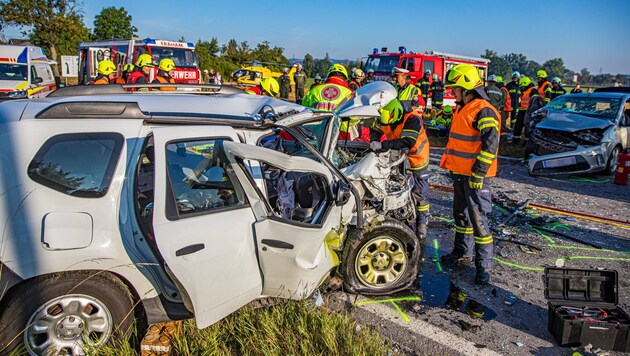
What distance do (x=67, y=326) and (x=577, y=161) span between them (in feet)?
28.9

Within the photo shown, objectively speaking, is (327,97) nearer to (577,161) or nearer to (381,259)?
(381,259)

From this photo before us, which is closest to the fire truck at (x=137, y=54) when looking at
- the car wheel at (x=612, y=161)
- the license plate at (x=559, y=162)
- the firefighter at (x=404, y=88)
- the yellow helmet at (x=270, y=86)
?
the yellow helmet at (x=270, y=86)

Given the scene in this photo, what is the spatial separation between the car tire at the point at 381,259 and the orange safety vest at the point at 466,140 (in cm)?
107

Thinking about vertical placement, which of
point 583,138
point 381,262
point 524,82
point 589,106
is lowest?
point 381,262

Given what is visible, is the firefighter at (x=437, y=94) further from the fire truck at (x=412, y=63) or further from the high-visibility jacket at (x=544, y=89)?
the high-visibility jacket at (x=544, y=89)

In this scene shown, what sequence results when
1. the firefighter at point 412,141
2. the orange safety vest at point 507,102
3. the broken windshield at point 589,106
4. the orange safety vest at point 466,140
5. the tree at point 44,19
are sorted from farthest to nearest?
the tree at point 44,19 < the orange safety vest at point 507,102 < the broken windshield at point 589,106 < the firefighter at point 412,141 < the orange safety vest at point 466,140

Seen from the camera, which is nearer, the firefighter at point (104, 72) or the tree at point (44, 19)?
the firefighter at point (104, 72)

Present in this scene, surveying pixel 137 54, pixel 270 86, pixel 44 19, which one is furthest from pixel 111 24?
pixel 270 86

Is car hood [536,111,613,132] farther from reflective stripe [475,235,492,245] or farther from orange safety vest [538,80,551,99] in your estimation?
reflective stripe [475,235,492,245]

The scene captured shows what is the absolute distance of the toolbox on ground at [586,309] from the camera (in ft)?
10.9

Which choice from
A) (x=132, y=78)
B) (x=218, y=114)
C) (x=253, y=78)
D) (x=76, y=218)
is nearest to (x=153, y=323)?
(x=76, y=218)

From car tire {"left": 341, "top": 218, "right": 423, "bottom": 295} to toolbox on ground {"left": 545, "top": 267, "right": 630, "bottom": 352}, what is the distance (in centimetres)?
115

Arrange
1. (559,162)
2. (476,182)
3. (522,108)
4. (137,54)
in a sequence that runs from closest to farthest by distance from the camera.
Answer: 1. (476,182)
2. (559,162)
3. (522,108)
4. (137,54)

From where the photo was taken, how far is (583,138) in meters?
8.83
